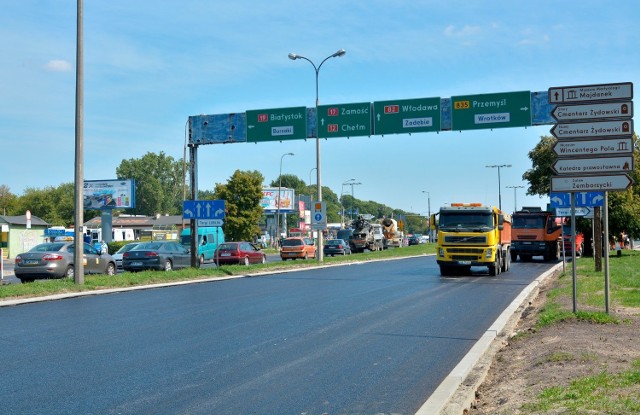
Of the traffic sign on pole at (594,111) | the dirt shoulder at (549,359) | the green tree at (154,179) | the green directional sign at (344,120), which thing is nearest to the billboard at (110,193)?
the green directional sign at (344,120)

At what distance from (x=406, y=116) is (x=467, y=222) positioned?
7.89m

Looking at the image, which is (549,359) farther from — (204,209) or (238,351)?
(204,209)

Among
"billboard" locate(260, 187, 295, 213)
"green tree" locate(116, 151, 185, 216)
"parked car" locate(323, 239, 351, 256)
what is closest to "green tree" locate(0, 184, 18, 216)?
"green tree" locate(116, 151, 185, 216)

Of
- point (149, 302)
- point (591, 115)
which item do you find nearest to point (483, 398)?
point (591, 115)

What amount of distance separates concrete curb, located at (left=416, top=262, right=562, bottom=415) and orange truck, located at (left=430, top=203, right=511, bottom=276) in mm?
13138

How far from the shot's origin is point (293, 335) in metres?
11.8

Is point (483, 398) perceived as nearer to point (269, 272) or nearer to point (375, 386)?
point (375, 386)

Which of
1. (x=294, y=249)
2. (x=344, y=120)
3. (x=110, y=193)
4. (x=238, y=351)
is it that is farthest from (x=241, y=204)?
(x=238, y=351)

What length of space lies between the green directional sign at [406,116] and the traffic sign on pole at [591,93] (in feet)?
69.1

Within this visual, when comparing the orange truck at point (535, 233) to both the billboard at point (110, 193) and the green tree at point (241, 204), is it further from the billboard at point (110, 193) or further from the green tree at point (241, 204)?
the billboard at point (110, 193)

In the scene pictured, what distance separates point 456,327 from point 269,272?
61.6 ft

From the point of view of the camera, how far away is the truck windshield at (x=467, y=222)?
27.6m

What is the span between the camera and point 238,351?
10156 millimetres

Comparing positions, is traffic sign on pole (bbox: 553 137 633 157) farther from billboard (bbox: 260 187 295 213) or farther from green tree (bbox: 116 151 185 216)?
green tree (bbox: 116 151 185 216)
